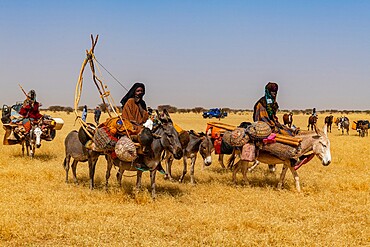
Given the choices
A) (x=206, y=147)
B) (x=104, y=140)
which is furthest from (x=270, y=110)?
(x=104, y=140)

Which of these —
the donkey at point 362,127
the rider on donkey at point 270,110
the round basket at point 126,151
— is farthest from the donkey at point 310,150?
the donkey at point 362,127

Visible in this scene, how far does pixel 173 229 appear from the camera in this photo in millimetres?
7648

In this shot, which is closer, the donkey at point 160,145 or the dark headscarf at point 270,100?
the donkey at point 160,145

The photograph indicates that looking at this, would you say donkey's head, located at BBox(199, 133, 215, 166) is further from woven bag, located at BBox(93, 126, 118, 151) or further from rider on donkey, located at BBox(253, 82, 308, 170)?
woven bag, located at BBox(93, 126, 118, 151)

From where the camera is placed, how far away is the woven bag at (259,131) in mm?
10969

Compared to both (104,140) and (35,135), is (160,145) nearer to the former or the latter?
(104,140)

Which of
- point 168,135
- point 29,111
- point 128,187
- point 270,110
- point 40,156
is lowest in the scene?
point 40,156

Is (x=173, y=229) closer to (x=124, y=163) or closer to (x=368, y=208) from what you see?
(x=124, y=163)

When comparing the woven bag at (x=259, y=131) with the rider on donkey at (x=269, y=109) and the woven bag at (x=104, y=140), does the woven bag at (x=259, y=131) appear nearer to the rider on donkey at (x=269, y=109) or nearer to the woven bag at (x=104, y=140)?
the rider on donkey at (x=269, y=109)

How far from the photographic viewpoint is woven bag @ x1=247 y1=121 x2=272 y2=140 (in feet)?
36.0

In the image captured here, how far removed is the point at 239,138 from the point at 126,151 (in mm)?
3451

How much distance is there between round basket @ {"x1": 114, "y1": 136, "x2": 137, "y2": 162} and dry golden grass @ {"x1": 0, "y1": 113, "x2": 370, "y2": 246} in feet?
3.30

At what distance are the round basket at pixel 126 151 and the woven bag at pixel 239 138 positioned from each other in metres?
3.22

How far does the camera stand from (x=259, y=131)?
1098 cm
